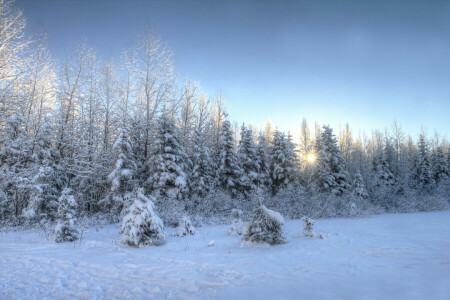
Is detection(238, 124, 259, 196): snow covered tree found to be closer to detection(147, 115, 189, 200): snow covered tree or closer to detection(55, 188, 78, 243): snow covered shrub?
detection(147, 115, 189, 200): snow covered tree

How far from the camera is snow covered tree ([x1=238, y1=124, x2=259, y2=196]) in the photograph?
22.6m

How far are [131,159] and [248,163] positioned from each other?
11044 mm

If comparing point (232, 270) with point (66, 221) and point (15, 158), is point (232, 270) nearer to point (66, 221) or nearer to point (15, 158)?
point (66, 221)

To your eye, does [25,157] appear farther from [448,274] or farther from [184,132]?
[448,274]

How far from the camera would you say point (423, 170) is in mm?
33031

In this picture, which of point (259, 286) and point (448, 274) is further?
point (448, 274)

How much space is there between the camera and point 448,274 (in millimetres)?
5426

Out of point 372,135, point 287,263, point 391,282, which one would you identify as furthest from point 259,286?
point 372,135

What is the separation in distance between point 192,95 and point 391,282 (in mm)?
26639

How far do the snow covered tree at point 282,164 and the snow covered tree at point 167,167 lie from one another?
11552 millimetres

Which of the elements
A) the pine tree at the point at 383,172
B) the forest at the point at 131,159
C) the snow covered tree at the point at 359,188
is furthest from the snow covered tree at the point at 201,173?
the pine tree at the point at 383,172

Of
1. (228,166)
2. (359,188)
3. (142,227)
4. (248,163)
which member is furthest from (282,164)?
(142,227)

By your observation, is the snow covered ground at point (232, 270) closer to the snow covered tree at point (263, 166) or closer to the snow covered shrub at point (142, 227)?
the snow covered shrub at point (142, 227)

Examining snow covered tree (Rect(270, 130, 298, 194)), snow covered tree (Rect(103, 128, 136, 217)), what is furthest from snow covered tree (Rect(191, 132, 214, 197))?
snow covered tree (Rect(270, 130, 298, 194))
